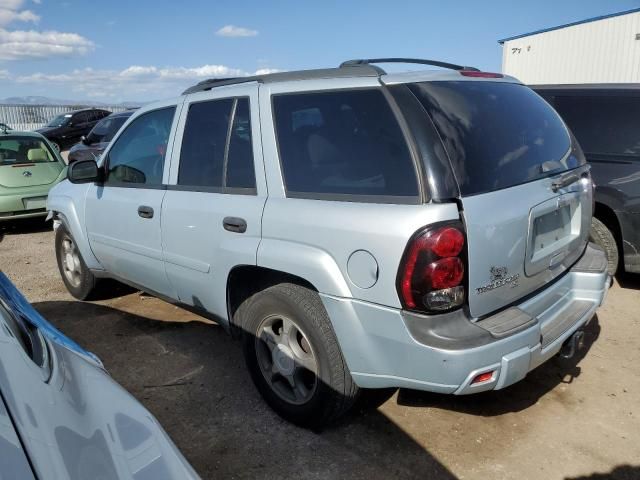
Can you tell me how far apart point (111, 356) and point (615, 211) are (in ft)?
14.7

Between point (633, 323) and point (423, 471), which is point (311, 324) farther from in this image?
point (633, 323)

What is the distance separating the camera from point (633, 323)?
4332 mm

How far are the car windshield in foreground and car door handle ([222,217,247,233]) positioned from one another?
6.83m

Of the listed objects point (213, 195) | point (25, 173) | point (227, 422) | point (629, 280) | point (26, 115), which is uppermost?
point (26, 115)

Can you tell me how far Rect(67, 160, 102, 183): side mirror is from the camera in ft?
13.6

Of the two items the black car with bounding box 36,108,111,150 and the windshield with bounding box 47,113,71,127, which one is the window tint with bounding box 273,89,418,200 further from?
the windshield with bounding box 47,113,71,127

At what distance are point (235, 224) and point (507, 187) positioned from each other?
146 centimetres

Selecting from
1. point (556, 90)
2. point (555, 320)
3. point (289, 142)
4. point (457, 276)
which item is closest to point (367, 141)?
point (289, 142)

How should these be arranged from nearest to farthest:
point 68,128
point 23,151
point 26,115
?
point 23,151, point 68,128, point 26,115

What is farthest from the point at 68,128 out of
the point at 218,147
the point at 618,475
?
the point at 618,475

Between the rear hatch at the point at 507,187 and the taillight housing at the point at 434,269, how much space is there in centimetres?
6

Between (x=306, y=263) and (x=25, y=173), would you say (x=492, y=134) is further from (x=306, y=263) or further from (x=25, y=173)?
(x=25, y=173)

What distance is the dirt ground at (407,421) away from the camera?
2.66m

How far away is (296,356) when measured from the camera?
114 inches
